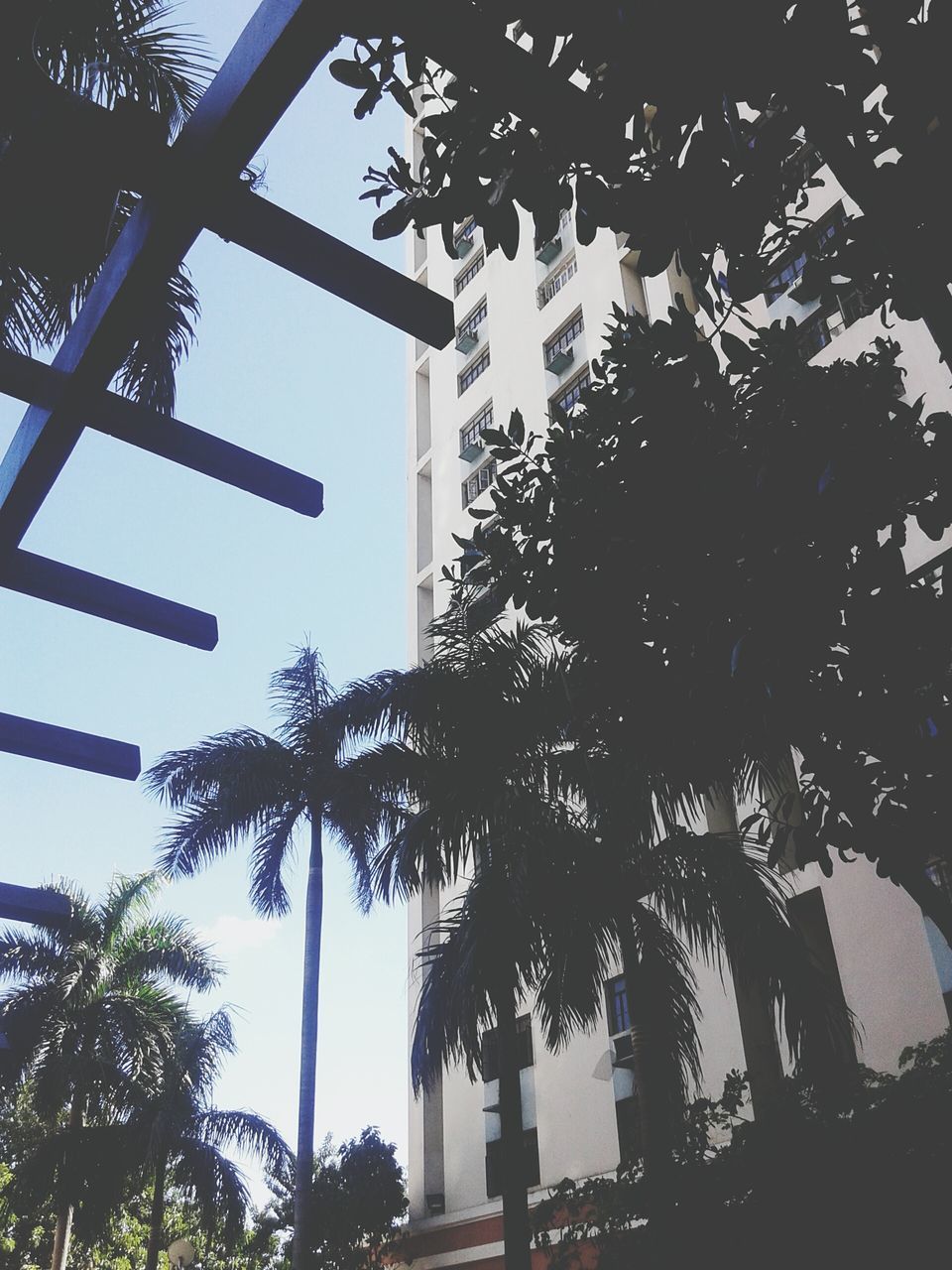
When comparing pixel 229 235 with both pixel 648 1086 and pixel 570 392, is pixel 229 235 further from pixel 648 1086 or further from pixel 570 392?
pixel 570 392

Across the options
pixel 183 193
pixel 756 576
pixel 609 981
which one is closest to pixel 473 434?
pixel 609 981

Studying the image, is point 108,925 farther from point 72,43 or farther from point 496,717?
point 72,43

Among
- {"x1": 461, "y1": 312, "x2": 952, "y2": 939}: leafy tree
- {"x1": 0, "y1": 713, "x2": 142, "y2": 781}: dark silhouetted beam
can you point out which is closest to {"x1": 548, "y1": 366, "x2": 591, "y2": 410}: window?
{"x1": 461, "y1": 312, "x2": 952, "y2": 939}: leafy tree

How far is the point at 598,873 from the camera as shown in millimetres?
11344

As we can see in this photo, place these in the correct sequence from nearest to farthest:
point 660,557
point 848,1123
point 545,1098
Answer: point 660,557
point 848,1123
point 545,1098

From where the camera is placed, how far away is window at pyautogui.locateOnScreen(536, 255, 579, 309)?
31281 mm

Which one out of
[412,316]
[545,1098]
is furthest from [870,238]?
[545,1098]

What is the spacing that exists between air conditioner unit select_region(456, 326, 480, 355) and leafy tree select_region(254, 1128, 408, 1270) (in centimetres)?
2324

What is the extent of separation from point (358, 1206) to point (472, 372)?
2394cm

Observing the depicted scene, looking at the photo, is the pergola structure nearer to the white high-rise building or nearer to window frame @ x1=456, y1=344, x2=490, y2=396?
the white high-rise building

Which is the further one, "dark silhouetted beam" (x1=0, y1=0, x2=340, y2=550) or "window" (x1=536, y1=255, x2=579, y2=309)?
"window" (x1=536, y1=255, x2=579, y2=309)

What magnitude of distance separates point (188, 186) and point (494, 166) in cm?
171

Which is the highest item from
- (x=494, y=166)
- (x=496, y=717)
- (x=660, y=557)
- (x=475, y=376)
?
(x=475, y=376)

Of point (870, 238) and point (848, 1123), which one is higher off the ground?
point (870, 238)
